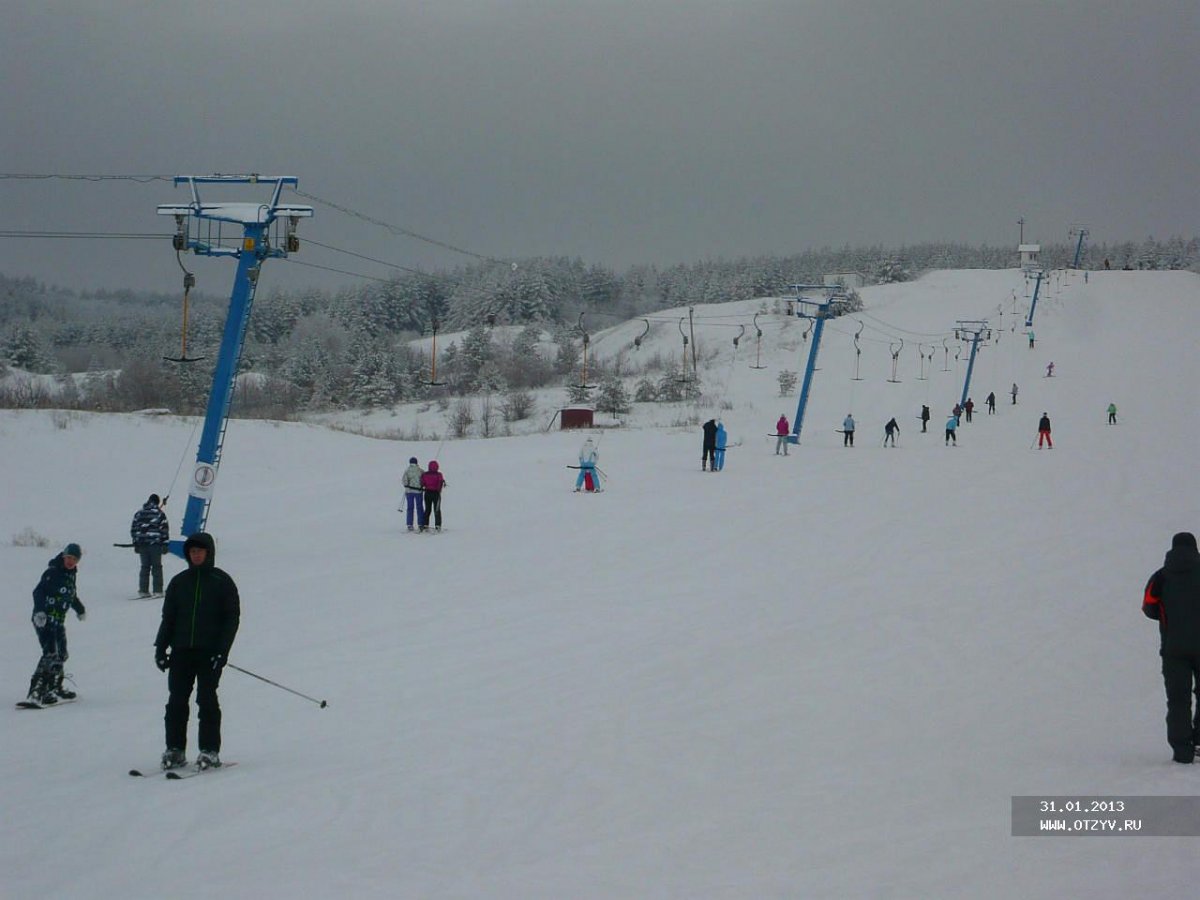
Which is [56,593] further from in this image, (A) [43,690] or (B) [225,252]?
(B) [225,252]

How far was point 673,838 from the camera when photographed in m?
7.18

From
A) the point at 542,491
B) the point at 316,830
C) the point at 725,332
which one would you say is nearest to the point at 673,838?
the point at 316,830

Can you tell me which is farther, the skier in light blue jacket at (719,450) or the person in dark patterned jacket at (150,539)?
the skier in light blue jacket at (719,450)

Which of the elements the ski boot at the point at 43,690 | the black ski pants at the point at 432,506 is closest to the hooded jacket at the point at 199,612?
the ski boot at the point at 43,690

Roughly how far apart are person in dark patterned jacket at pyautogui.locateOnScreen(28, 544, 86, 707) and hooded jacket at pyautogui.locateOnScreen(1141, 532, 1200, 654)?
382 inches

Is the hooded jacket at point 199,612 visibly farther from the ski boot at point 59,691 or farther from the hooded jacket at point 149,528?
the hooded jacket at point 149,528

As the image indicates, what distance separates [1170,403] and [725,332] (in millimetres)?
65301

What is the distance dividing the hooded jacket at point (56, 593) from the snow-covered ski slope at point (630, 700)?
1029 millimetres

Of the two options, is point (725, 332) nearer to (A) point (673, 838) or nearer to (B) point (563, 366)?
(B) point (563, 366)

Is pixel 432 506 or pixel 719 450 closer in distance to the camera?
pixel 432 506

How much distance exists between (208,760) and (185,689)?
0.63m

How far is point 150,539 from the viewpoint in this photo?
18.7 metres

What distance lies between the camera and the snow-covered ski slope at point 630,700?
668 centimetres

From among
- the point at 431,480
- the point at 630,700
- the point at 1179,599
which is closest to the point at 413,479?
the point at 431,480
